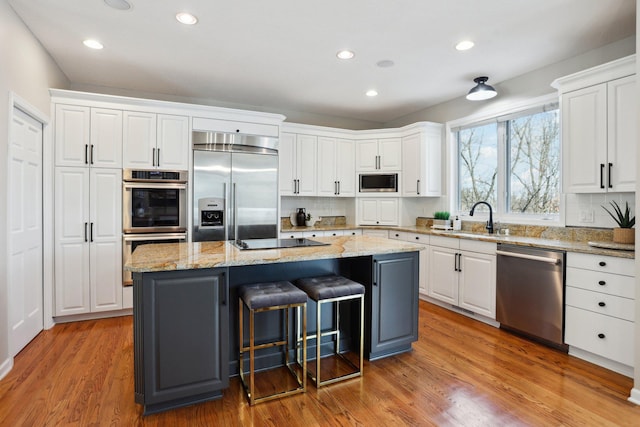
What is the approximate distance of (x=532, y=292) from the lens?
2.99 m

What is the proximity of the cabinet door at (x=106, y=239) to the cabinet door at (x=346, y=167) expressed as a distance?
2.89 metres

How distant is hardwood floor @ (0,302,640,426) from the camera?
6.38 ft

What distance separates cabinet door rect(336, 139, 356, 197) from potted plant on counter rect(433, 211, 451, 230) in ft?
4.30

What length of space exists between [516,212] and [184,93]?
14.1 feet

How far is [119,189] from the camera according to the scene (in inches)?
143

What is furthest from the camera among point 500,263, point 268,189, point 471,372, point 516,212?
point 268,189

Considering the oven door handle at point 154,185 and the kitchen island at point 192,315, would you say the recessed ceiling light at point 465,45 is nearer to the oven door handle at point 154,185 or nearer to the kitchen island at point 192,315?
the kitchen island at point 192,315

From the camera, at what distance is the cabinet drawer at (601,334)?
2398 mm

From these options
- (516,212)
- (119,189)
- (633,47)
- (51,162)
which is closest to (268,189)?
(119,189)

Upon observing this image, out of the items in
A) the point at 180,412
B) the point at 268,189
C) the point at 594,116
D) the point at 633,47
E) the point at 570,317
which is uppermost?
the point at 633,47

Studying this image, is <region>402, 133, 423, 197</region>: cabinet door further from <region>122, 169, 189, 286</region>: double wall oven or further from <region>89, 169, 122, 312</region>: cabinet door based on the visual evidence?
<region>89, 169, 122, 312</region>: cabinet door

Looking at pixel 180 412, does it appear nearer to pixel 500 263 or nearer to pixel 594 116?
pixel 500 263

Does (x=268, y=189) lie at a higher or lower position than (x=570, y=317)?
higher

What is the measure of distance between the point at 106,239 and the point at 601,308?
448 centimetres
